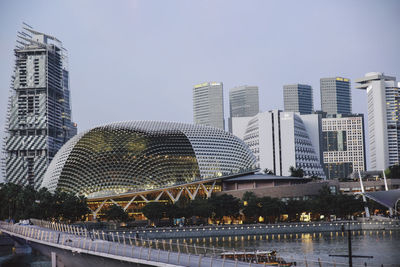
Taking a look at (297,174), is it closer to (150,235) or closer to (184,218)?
(184,218)

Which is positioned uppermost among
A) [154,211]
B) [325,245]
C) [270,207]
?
[270,207]

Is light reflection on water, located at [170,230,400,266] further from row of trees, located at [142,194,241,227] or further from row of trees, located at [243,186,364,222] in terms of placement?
row of trees, located at [142,194,241,227]

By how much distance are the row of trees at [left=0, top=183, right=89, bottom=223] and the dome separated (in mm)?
19082

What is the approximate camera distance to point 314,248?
3135 inches

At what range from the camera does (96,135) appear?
158875 mm

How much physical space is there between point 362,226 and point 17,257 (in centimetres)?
6231

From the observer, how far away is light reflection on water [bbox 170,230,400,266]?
66.5m

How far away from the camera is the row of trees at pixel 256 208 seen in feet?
418

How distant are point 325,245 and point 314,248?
459 centimetres

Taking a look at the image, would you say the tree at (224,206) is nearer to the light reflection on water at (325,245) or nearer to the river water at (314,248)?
the light reflection on water at (325,245)

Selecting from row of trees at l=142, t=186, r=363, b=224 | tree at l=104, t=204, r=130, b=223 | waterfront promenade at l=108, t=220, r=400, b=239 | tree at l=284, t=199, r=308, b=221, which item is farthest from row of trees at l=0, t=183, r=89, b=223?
tree at l=284, t=199, r=308, b=221

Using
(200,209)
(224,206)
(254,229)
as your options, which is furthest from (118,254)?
(224,206)

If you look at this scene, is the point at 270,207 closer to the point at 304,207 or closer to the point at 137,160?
the point at 304,207

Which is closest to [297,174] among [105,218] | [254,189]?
[254,189]
